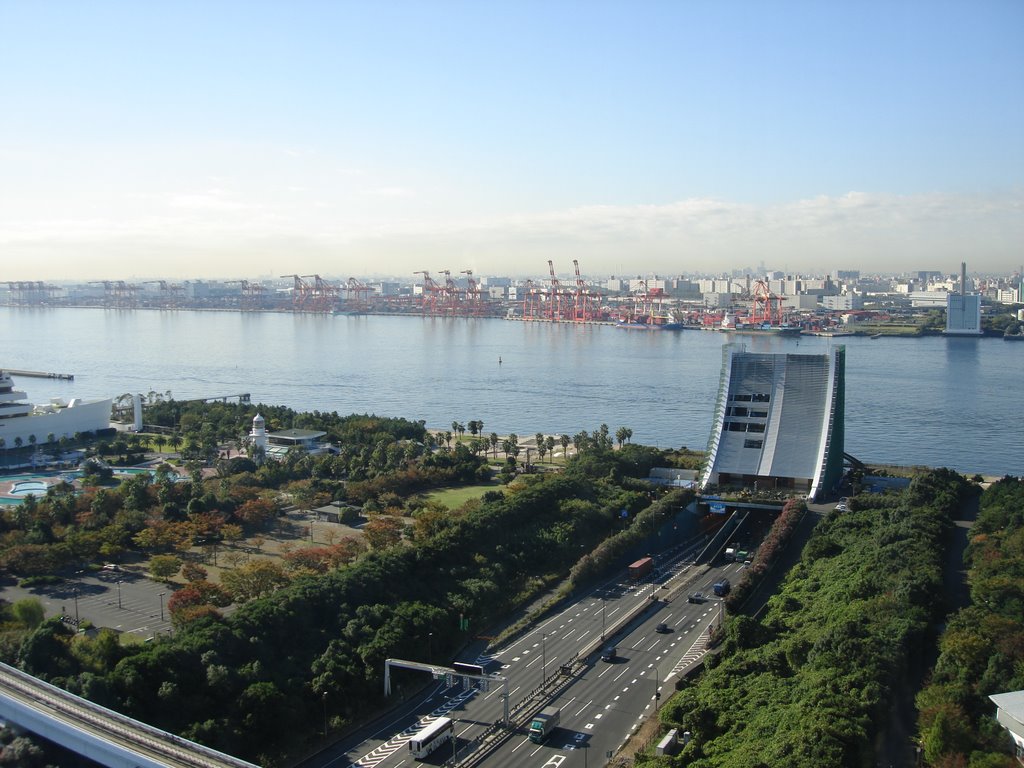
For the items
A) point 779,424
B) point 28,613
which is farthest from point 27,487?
point 779,424

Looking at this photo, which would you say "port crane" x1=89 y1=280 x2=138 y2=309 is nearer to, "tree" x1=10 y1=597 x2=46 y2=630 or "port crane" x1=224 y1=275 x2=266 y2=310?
"port crane" x1=224 y1=275 x2=266 y2=310

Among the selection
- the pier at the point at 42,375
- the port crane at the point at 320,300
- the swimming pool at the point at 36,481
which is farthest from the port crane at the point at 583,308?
the swimming pool at the point at 36,481

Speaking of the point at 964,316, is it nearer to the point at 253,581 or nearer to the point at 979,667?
the point at 979,667

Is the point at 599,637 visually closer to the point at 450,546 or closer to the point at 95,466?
the point at 450,546

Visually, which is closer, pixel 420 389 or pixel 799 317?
pixel 420 389

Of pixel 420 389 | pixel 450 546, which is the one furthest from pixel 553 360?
pixel 450 546

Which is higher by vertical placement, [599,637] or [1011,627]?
[1011,627]
